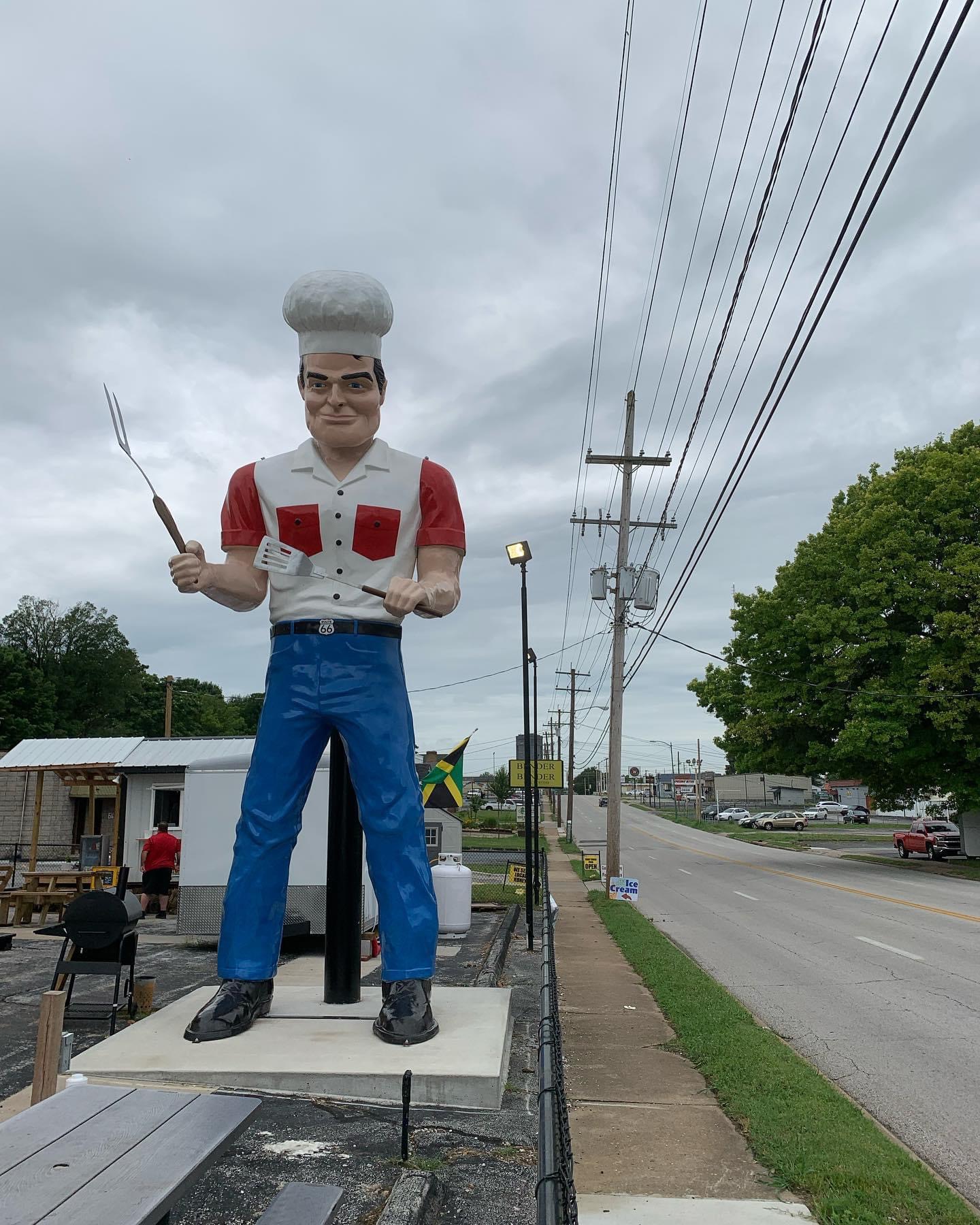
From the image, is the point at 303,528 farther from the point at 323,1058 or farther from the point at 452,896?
the point at 452,896

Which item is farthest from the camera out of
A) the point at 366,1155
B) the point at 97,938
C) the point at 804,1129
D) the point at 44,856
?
the point at 44,856

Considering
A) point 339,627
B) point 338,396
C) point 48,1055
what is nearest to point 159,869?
point 48,1055

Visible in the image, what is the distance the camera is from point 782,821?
51.0 metres

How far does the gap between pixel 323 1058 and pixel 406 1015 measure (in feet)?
1.34

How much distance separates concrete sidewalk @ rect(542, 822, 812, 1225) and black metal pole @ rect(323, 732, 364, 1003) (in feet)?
4.90

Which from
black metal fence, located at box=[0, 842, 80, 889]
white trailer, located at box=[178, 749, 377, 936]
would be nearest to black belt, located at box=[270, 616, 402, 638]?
white trailer, located at box=[178, 749, 377, 936]

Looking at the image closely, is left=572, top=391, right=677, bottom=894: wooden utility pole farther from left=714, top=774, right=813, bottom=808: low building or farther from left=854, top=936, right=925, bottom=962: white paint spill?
left=714, top=774, right=813, bottom=808: low building

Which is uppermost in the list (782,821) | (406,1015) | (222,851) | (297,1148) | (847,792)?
(847,792)

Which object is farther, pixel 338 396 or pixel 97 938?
pixel 97 938

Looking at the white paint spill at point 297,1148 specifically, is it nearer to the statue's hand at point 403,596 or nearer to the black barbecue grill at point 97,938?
the statue's hand at point 403,596

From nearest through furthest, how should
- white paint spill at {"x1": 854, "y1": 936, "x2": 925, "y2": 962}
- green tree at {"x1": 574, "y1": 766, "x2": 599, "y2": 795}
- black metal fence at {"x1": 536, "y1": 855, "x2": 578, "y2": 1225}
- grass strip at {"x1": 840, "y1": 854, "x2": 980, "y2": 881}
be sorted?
black metal fence at {"x1": 536, "y1": 855, "x2": 578, "y2": 1225} < white paint spill at {"x1": 854, "y1": 936, "x2": 925, "y2": 962} < grass strip at {"x1": 840, "y1": 854, "x2": 980, "y2": 881} < green tree at {"x1": 574, "y1": 766, "x2": 599, "y2": 795}

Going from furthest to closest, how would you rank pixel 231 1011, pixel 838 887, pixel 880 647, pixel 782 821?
pixel 782 821, pixel 880 647, pixel 838 887, pixel 231 1011

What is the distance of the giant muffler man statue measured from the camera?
421 centimetres

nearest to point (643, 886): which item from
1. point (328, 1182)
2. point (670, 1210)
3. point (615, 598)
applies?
point (615, 598)
